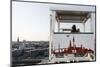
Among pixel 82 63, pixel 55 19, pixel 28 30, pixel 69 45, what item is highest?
pixel 55 19

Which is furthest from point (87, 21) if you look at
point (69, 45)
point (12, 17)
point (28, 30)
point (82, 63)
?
point (12, 17)

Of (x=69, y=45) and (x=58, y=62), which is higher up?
(x=69, y=45)

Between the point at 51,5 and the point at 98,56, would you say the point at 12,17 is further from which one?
the point at 98,56

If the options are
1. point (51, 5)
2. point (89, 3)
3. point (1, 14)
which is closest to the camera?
point (1, 14)

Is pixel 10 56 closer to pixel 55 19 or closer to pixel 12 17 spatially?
pixel 12 17

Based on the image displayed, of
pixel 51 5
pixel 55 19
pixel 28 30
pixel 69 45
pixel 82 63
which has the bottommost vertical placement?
pixel 82 63

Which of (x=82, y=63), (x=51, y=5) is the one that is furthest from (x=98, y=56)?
(x=51, y=5)

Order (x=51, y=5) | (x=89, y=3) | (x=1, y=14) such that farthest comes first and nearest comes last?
(x=89, y=3) < (x=51, y=5) < (x=1, y=14)

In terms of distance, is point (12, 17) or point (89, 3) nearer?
point (12, 17)

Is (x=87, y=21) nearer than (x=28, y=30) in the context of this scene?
No
